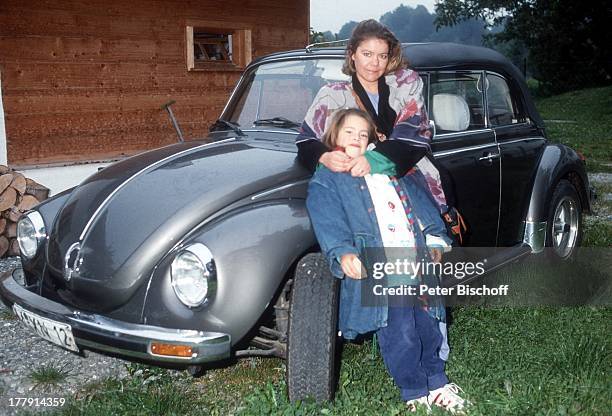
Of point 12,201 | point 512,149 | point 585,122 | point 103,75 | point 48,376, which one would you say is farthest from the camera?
point 585,122

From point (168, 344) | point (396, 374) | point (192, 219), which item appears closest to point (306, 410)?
point (396, 374)

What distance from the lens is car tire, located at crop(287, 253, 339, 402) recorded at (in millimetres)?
3279

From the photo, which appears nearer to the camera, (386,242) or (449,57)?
(386,242)

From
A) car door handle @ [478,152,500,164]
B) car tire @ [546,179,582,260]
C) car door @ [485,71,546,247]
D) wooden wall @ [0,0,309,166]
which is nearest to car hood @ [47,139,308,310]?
car door handle @ [478,152,500,164]

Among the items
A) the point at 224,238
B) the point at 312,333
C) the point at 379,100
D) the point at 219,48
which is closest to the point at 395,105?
the point at 379,100

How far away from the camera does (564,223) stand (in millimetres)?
5828

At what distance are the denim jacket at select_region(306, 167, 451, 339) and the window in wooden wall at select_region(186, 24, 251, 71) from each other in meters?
6.88

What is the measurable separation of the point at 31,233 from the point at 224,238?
1.34 meters

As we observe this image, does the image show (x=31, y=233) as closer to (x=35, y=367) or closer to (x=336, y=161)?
(x=35, y=367)

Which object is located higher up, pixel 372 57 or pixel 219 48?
pixel 219 48

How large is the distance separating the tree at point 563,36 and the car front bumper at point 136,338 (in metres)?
34.3

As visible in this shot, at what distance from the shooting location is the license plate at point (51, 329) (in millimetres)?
3359
